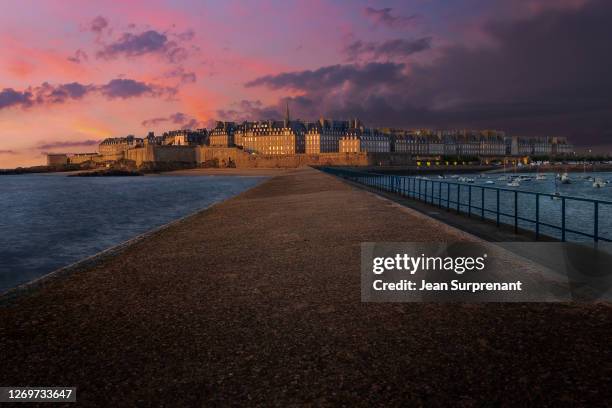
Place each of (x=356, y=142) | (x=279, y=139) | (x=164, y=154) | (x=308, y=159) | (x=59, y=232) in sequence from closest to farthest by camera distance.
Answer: (x=59, y=232) < (x=308, y=159) < (x=164, y=154) < (x=356, y=142) < (x=279, y=139)

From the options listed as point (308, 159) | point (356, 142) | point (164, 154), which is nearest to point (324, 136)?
point (356, 142)

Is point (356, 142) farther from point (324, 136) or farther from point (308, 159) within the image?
point (308, 159)

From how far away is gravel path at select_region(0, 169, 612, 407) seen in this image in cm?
477

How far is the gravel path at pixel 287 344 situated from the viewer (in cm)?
477

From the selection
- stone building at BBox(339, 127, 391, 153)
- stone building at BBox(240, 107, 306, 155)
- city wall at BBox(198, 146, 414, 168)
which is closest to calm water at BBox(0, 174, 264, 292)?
city wall at BBox(198, 146, 414, 168)

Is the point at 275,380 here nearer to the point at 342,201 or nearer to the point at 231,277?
the point at 231,277

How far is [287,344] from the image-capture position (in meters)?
5.96

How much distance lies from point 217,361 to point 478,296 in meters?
4.38

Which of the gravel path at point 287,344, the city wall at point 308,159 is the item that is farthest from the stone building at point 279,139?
the gravel path at point 287,344

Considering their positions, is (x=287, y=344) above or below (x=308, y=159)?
below

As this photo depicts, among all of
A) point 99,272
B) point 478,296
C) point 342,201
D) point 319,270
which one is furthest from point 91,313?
point 342,201

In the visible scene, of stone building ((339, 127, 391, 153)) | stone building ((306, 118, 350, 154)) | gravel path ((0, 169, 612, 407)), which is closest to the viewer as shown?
gravel path ((0, 169, 612, 407))

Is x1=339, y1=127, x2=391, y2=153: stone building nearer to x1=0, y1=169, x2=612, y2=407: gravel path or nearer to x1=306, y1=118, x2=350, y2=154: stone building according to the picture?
x1=306, y1=118, x2=350, y2=154: stone building

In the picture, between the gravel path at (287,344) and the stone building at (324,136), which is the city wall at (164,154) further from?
the gravel path at (287,344)
